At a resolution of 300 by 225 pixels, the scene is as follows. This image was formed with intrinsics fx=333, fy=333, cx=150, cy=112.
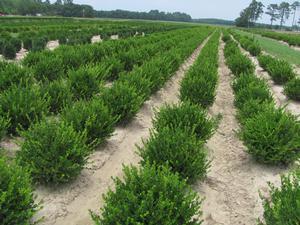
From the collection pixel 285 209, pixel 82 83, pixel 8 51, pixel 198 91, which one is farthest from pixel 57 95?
pixel 8 51

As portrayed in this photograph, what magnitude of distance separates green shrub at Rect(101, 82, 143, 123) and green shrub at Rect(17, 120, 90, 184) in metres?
2.17

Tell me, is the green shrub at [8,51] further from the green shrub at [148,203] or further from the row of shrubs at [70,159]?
the green shrub at [148,203]

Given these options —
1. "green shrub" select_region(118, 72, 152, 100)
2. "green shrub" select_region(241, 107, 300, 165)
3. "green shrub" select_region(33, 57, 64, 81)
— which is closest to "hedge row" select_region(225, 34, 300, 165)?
"green shrub" select_region(241, 107, 300, 165)

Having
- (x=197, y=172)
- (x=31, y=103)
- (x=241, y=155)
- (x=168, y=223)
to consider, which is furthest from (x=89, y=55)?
(x=168, y=223)

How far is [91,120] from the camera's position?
16.9 ft

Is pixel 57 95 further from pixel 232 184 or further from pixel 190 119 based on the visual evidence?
pixel 232 184

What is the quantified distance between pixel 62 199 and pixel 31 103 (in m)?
2.19

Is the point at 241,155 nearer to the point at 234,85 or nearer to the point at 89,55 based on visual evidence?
the point at 234,85

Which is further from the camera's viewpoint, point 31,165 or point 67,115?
point 67,115

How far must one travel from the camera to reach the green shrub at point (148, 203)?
3.01 metres

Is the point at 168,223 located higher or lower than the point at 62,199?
higher

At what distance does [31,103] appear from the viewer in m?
5.59

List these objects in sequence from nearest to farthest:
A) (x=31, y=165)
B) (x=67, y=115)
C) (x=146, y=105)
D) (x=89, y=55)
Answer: (x=31, y=165)
(x=67, y=115)
(x=146, y=105)
(x=89, y=55)

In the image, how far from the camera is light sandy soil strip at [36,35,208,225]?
3746mm
